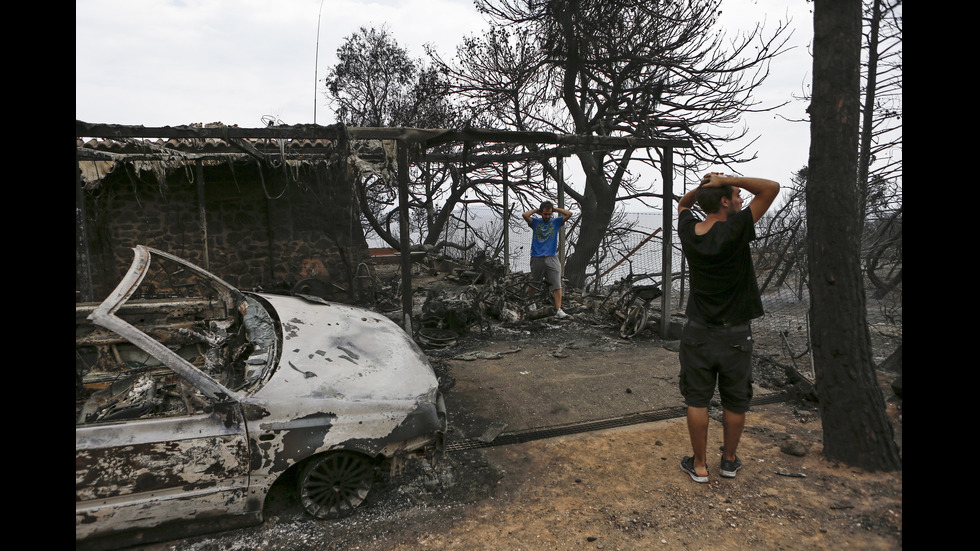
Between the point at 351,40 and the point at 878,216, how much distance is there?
16.5 meters

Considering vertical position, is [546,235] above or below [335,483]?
above

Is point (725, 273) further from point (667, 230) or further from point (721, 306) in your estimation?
point (667, 230)

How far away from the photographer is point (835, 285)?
346cm

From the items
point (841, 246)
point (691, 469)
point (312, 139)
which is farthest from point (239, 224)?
point (841, 246)

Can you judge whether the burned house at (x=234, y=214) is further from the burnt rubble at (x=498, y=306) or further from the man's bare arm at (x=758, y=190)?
the man's bare arm at (x=758, y=190)

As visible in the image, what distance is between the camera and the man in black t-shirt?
309cm

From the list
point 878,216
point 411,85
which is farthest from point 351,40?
point 878,216

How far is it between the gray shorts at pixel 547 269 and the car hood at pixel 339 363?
4.43m

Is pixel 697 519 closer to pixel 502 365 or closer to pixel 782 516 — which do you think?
pixel 782 516

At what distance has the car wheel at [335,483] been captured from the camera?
2938mm

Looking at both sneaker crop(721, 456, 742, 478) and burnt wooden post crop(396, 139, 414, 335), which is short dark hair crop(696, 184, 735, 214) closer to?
sneaker crop(721, 456, 742, 478)

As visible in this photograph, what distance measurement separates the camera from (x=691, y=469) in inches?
136

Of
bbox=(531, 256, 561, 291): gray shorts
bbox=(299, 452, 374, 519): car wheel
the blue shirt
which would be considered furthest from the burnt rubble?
bbox=(299, 452, 374, 519): car wheel

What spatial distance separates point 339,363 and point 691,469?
262cm
